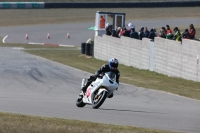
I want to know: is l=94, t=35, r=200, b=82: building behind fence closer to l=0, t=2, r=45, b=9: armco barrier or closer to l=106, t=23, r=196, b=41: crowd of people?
l=106, t=23, r=196, b=41: crowd of people

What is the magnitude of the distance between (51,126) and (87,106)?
14.5ft

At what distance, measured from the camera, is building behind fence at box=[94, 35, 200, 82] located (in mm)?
21406

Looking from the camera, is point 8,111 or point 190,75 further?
point 190,75

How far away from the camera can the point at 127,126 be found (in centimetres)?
1014

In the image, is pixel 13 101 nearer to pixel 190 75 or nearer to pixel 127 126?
pixel 127 126

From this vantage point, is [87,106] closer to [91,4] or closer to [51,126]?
[51,126]

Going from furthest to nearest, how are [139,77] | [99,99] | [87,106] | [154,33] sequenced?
1. [154,33]
2. [139,77]
3. [87,106]
4. [99,99]

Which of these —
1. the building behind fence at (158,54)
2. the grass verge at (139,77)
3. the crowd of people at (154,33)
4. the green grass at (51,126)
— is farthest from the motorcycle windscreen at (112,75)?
the crowd of people at (154,33)

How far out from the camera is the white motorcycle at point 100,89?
41.2ft

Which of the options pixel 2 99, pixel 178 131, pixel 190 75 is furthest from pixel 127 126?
pixel 190 75

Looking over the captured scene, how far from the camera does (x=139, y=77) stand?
23.0 metres

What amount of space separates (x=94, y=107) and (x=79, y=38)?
110ft

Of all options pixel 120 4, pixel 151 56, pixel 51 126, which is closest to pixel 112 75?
pixel 51 126

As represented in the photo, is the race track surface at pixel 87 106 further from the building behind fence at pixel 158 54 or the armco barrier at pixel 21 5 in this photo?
the armco barrier at pixel 21 5
